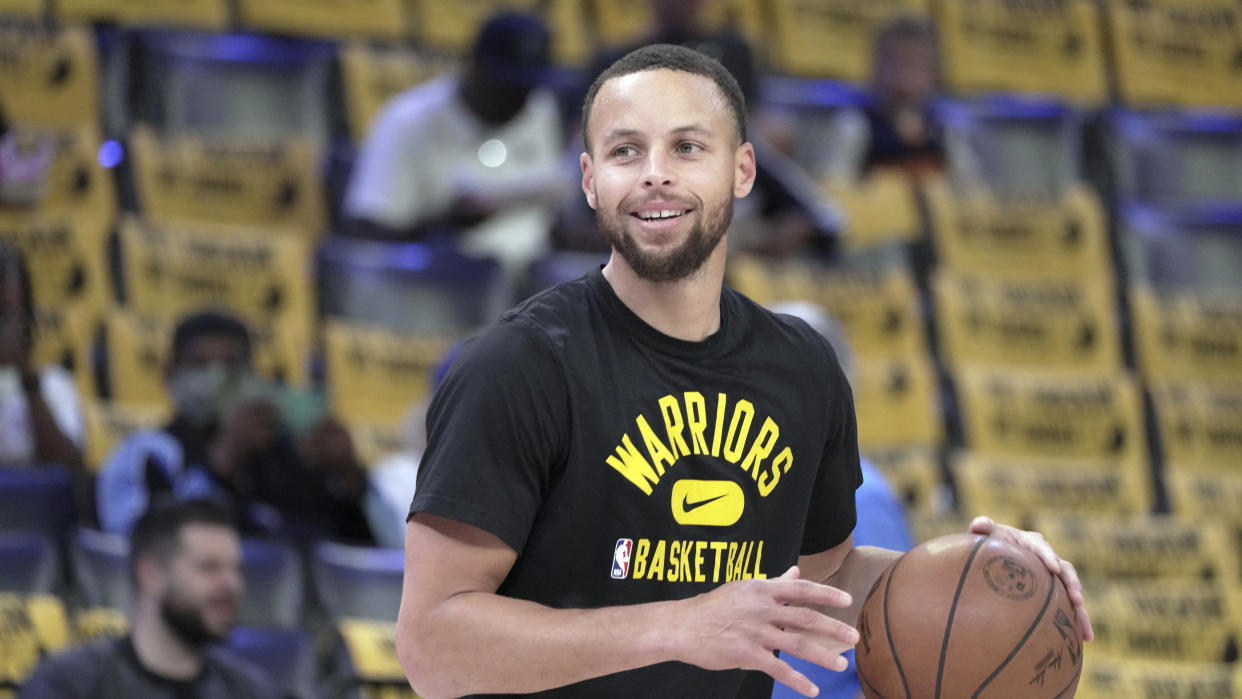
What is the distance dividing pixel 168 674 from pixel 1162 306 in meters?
4.29

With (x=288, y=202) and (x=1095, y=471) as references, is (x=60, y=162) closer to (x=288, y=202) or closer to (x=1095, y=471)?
(x=288, y=202)

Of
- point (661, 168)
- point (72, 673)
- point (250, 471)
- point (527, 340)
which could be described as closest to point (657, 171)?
point (661, 168)

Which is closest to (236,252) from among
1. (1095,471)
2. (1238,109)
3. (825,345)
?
(1095,471)

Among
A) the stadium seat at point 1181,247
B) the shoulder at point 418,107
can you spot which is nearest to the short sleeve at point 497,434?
the shoulder at point 418,107

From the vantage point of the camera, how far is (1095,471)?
650 cm

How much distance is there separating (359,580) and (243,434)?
21.8 inches

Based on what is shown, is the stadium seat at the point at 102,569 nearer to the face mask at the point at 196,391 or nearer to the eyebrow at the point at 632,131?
the face mask at the point at 196,391

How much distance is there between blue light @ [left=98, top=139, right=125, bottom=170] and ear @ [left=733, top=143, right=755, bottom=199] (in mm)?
4879

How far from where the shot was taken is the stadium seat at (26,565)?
4957 mm

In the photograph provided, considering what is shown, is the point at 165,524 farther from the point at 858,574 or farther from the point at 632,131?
the point at 632,131

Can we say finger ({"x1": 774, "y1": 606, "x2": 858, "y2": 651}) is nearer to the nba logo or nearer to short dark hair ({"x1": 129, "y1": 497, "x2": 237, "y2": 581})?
the nba logo

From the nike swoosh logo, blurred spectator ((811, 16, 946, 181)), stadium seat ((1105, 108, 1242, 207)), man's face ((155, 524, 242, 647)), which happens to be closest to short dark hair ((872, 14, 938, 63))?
blurred spectator ((811, 16, 946, 181))

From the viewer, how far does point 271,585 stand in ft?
17.0

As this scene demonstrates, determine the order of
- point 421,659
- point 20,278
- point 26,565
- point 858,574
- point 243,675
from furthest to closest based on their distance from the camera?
point 20,278 < point 26,565 < point 243,675 < point 858,574 < point 421,659
